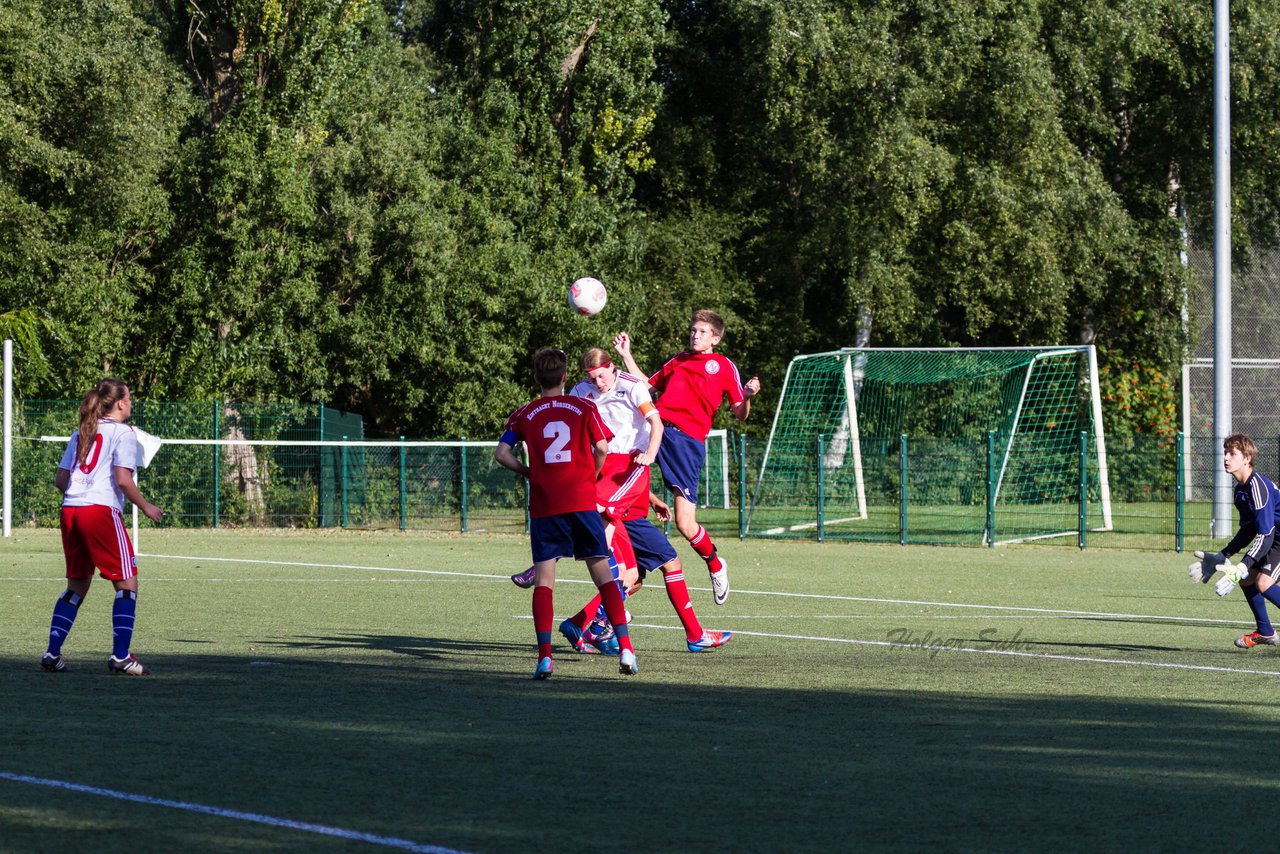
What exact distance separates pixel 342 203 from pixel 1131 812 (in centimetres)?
2696

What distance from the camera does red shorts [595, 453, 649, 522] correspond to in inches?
400

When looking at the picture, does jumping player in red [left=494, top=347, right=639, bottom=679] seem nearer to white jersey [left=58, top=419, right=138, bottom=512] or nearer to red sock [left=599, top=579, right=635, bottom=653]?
red sock [left=599, top=579, right=635, bottom=653]

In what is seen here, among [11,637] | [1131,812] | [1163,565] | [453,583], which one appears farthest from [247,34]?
[1131,812]

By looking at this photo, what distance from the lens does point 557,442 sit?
881cm

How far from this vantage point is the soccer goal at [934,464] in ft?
82.1

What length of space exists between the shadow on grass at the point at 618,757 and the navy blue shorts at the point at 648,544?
0.96 meters

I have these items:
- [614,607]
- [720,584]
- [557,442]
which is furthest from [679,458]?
[557,442]

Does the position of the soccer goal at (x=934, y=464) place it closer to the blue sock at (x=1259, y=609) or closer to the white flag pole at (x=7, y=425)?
the white flag pole at (x=7, y=425)

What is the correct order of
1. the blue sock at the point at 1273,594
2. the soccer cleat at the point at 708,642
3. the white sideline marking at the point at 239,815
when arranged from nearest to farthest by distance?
1. the white sideline marking at the point at 239,815
2. the soccer cleat at the point at 708,642
3. the blue sock at the point at 1273,594

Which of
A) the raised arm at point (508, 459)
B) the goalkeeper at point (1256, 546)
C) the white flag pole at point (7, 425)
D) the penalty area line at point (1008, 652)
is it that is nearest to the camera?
the raised arm at point (508, 459)

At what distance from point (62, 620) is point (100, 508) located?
698mm

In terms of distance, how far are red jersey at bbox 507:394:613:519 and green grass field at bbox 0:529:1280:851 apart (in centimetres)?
101

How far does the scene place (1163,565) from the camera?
20484 mm

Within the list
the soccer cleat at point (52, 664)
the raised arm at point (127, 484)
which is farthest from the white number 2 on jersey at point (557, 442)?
the soccer cleat at point (52, 664)
